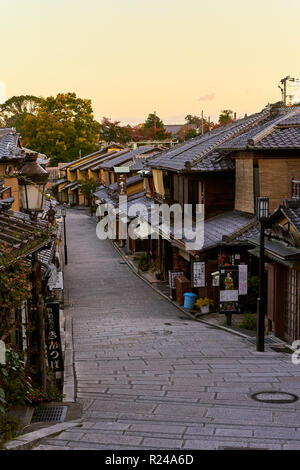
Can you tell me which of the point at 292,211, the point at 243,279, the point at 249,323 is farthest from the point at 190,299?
the point at 292,211

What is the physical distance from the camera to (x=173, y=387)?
452 inches

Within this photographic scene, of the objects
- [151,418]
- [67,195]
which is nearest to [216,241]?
[151,418]

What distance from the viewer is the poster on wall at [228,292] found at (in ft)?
64.9

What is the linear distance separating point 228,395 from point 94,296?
63.8 ft

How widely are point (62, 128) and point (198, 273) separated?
70959 mm

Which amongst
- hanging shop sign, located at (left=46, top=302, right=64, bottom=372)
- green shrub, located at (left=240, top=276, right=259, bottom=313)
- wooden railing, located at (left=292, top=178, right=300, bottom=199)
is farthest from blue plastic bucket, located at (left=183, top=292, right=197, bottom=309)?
hanging shop sign, located at (left=46, top=302, right=64, bottom=372)

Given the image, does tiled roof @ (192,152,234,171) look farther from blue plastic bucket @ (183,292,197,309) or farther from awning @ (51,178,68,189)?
awning @ (51,178,68,189)

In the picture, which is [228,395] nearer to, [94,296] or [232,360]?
[232,360]

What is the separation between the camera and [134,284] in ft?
110

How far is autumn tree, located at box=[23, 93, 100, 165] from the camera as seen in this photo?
89.8 m

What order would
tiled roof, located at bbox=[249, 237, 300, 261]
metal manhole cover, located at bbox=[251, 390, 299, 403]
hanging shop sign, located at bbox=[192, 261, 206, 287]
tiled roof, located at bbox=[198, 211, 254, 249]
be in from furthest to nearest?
hanging shop sign, located at bbox=[192, 261, 206, 287] → tiled roof, located at bbox=[198, 211, 254, 249] → tiled roof, located at bbox=[249, 237, 300, 261] → metal manhole cover, located at bbox=[251, 390, 299, 403]

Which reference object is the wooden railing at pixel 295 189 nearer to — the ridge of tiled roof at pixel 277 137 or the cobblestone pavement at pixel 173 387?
the ridge of tiled roof at pixel 277 137

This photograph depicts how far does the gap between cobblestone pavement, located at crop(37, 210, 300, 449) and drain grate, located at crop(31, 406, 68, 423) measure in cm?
44

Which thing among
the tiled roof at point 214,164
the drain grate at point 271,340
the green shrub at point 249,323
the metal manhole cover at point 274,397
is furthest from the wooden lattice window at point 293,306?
the tiled roof at point 214,164
